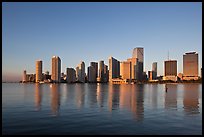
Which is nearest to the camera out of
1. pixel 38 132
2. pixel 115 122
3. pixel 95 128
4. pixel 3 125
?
pixel 38 132

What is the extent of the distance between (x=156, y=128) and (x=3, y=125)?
2209cm

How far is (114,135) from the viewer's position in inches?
1056

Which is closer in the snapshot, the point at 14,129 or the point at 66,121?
the point at 14,129

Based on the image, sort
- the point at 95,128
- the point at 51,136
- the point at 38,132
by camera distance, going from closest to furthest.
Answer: the point at 51,136, the point at 38,132, the point at 95,128

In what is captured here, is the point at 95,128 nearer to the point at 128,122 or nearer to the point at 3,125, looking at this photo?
the point at 128,122

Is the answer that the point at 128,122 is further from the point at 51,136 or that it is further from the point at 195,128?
the point at 51,136

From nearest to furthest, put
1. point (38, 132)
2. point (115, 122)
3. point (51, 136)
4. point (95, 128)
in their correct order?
point (51, 136) → point (38, 132) → point (95, 128) → point (115, 122)

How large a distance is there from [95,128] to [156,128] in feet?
27.7

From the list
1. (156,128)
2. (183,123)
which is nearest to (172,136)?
(156,128)

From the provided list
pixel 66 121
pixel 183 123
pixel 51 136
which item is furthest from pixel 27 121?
pixel 183 123

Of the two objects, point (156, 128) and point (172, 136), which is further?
point (156, 128)

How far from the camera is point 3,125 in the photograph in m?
32.5

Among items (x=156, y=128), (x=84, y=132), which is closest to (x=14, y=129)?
(x=84, y=132)

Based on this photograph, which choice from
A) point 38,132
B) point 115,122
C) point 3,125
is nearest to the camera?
point 38,132
